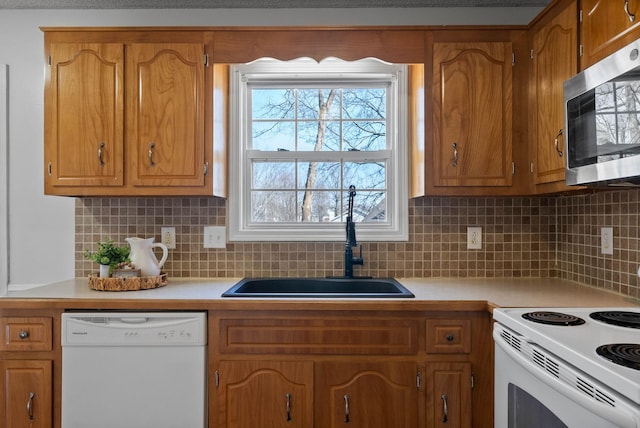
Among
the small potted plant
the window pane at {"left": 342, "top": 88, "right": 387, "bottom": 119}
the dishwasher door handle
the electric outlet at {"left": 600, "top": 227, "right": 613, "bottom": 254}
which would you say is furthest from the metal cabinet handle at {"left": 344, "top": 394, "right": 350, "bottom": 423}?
the window pane at {"left": 342, "top": 88, "right": 387, "bottom": 119}

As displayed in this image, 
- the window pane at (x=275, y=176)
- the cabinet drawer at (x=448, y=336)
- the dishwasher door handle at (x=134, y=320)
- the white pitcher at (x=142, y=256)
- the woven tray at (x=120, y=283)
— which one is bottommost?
the cabinet drawer at (x=448, y=336)

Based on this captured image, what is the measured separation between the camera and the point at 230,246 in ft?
7.75

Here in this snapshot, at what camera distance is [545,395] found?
1.13 metres

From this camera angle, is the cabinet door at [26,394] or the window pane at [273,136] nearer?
the cabinet door at [26,394]

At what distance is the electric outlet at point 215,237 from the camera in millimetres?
2354

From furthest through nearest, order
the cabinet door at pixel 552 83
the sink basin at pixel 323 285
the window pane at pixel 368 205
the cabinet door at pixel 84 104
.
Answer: the window pane at pixel 368 205 < the sink basin at pixel 323 285 < the cabinet door at pixel 84 104 < the cabinet door at pixel 552 83

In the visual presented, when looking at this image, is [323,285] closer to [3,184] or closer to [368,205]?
[368,205]

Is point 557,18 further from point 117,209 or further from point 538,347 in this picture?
point 117,209

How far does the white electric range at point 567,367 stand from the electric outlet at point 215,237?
147 cm

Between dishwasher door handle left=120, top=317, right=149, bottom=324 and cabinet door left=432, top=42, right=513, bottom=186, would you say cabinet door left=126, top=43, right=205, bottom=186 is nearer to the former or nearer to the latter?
dishwasher door handle left=120, top=317, right=149, bottom=324

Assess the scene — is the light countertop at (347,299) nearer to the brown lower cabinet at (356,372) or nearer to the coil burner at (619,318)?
the brown lower cabinet at (356,372)

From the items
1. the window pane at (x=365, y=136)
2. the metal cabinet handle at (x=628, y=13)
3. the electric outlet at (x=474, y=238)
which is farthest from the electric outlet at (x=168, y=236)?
the metal cabinet handle at (x=628, y=13)

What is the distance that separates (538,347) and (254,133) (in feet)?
6.03

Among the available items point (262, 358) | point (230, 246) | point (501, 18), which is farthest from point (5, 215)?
point (501, 18)
